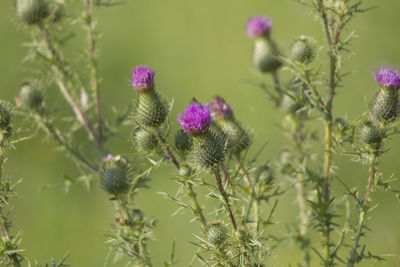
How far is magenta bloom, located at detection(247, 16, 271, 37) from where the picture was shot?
13.2ft

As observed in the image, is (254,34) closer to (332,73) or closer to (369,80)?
(332,73)

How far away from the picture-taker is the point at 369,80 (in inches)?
236

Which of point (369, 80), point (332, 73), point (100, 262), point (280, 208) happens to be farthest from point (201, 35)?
point (332, 73)

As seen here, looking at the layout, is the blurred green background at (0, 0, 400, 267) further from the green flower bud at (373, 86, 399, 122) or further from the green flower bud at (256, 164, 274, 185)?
the green flower bud at (373, 86, 399, 122)

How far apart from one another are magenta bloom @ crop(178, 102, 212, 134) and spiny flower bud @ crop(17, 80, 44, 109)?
59.9 inches

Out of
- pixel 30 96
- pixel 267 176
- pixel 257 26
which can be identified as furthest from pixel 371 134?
pixel 30 96

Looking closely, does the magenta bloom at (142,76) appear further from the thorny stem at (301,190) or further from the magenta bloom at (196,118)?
the thorny stem at (301,190)

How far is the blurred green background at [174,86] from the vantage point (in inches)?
201

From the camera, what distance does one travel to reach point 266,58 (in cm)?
368

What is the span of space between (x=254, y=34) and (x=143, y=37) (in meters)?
3.55

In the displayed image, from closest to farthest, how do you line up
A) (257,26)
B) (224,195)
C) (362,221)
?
(224,195)
(362,221)
(257,26)

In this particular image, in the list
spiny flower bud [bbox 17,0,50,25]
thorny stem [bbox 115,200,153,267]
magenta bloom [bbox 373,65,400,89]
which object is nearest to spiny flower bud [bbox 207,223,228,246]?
thorny stem [bbox 115,200,153,267]

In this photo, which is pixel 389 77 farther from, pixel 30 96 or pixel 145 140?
pixel 30 96

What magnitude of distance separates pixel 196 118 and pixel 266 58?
168 cm
